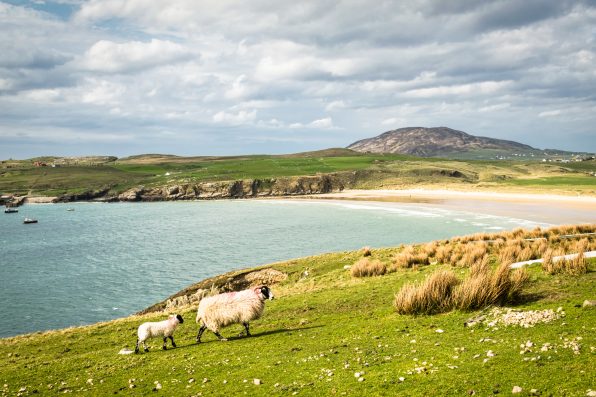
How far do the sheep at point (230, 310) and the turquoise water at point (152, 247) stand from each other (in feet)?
68.3

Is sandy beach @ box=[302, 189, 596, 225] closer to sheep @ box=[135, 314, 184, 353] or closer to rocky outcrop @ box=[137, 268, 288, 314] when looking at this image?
rocky outcrop @ box=[137, 268, 288, 314]

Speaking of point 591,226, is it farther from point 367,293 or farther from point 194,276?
point 194,276

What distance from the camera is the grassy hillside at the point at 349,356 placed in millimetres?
7941

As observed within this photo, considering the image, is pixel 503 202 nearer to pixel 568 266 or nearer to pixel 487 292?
pixel 568 266

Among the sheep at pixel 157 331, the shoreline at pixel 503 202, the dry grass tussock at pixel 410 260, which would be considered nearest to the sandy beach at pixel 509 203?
the shoreline at pixel 503 202

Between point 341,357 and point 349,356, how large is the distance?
207 mm

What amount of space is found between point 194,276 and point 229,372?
1340 inches

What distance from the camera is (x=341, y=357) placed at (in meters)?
10.4

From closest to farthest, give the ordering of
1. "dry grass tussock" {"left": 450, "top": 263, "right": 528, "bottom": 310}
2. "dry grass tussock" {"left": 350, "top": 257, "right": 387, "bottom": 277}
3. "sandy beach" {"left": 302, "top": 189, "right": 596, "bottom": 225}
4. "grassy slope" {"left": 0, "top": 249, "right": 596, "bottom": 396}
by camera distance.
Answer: "grassy slope" {"left": 0, "top": 249, "right": 596, "bottom": 396} < "dry grass tussock" {"left": 450, "top": 263, "right": 528, "bottom": 310} < "dry grass tussock" {"left": 350, "top": 257, "right": 387, "bottom": 277} < "sandy beach" {"left": 302, "top": 189, "right": 596, "bottom": 225}

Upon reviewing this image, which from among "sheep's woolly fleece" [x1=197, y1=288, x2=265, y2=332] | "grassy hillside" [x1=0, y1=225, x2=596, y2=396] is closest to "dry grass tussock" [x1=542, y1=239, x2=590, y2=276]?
"grassy hillside" [x1=0, y1=225, x2=596, y2=396]

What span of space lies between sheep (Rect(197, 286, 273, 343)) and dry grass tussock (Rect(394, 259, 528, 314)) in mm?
4929

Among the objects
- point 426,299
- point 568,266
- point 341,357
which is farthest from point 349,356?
point 568,266

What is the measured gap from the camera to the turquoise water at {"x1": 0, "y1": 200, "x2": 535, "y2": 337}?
35.9 meters

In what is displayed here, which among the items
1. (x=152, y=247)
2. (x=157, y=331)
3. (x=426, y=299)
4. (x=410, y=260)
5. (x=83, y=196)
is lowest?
(x=152, y=247)
